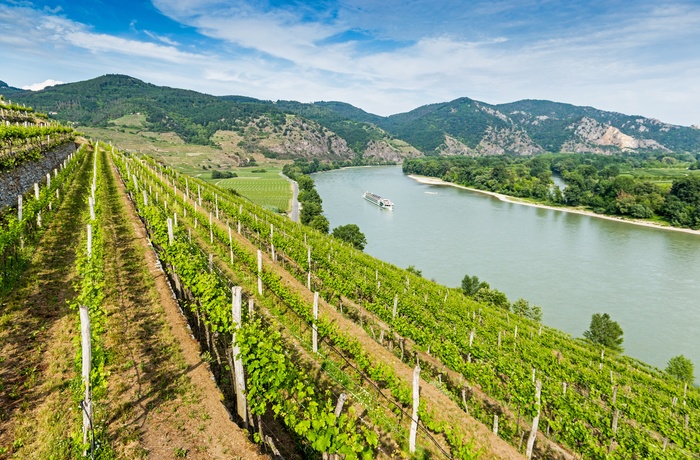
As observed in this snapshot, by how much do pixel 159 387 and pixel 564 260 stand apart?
167ft

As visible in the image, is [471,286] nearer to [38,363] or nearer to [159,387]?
[159,387]

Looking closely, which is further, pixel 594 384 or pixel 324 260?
pixel 324 260

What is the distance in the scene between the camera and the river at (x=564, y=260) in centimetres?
3039

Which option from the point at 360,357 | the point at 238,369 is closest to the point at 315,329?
the point at 360,357

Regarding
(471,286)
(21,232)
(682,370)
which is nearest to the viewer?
(21,232)

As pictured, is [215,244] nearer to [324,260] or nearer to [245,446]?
[324,260]

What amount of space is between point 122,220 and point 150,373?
653 inches

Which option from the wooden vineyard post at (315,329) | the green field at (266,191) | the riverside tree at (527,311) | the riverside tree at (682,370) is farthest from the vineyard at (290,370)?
the green field at (266,191)

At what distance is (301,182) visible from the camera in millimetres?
97438

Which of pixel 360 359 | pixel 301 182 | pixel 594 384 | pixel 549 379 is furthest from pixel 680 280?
pixel 301 182

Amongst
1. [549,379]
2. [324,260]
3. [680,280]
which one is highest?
[324,260]

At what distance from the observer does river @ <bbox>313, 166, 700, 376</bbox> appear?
1196 inches

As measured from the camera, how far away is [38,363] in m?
7.70

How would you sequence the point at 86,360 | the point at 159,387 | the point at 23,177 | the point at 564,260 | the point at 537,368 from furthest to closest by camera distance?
the point at 564,260
the point at 23,177
the point at 537,368
the point at 159,387
the point at 86,360
